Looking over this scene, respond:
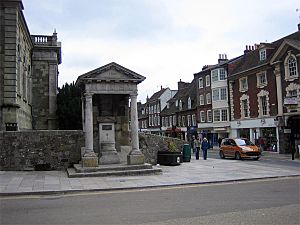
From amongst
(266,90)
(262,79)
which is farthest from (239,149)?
(262,79)

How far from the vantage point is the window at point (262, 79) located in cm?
3497

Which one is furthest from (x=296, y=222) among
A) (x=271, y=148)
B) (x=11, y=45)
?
(x=271, y=148)

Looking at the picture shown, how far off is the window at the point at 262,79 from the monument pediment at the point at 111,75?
21266 mm

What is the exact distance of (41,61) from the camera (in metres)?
34.5

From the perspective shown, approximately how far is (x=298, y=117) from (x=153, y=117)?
4441 centimetres

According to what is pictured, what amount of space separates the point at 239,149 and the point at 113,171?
13.1 metres

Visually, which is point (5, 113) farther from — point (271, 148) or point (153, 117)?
point (153, 117)

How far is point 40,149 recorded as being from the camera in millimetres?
17594

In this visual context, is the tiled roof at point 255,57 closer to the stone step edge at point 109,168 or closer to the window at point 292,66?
the window at point 292,66

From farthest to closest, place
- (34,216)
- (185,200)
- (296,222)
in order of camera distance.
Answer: (185,200)
(34,216)
(296,222)

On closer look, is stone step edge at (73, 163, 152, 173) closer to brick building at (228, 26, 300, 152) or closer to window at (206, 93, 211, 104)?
brick building at (228, 26, 300, 152)

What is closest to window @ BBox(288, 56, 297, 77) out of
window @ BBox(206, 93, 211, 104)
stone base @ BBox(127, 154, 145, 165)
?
window @ BBox(206, 93, 211, 104)

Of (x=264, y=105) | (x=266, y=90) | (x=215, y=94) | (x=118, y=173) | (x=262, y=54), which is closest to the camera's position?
(x=118, y=173)

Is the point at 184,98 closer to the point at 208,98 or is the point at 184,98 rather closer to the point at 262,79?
the point at 208,98
